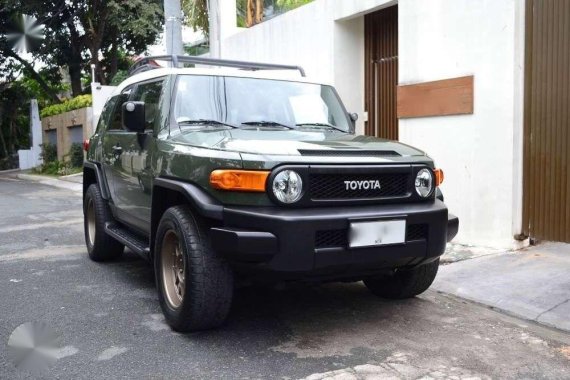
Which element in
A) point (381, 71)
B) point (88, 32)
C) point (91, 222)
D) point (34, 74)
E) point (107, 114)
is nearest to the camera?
point (107, 114)

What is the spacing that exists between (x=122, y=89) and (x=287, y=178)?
323 cm

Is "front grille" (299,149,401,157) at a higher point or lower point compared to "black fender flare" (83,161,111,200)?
higher

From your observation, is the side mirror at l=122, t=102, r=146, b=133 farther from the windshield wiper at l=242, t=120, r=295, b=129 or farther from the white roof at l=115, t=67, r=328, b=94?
the windshield wiper at l=242, t=120, r=295, b=129

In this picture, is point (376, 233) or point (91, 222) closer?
point (376, 233)

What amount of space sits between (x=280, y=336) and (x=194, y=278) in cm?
79

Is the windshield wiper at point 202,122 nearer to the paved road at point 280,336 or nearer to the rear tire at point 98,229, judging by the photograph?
the paved road at point 280,336

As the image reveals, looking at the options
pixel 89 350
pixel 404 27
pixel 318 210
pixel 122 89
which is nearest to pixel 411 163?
pixel 318 210

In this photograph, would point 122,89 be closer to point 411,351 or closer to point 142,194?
point 142,194

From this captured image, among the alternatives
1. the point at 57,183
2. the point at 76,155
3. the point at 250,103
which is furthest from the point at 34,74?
the point at 250,103

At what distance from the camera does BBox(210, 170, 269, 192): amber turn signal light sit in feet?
11.6

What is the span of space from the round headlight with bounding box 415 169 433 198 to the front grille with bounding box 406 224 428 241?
9.9 inches

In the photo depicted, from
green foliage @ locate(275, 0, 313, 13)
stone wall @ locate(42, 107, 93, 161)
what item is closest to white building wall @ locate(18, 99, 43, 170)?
stone wall @ locate(42, 107, 93, 161)

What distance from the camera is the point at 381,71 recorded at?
870 centimetres

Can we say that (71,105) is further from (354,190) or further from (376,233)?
(376,233)
